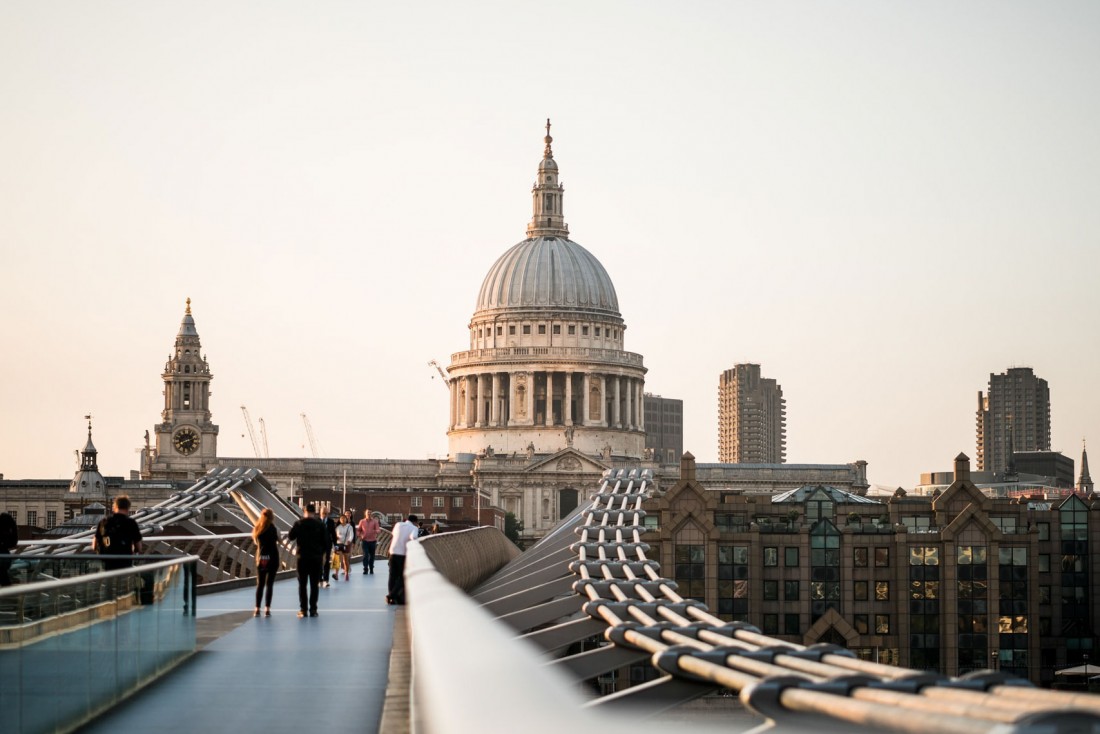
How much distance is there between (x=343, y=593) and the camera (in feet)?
111

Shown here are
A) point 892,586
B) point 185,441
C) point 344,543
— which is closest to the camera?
point 344,543

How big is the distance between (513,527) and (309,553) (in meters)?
159

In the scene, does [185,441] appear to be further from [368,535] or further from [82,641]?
[82,641]

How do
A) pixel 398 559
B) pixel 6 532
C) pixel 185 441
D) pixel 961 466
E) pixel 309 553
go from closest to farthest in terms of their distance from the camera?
pixel 6 532, pixel 309 553, pixel 398 559, pixel 961 466, pixel 185 441

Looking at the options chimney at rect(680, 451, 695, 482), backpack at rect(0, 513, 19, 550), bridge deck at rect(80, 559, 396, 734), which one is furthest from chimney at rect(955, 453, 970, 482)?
backpack at rect(0, 513, 19, 550)

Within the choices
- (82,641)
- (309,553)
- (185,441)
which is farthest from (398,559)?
(185,441)

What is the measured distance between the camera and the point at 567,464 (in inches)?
7598

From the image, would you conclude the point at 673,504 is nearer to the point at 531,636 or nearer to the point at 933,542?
the point at 933,542

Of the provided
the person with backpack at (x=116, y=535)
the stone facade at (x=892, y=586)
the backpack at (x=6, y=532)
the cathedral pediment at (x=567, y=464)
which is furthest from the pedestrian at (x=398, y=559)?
the cathedral pediment at (x=567, y=464)

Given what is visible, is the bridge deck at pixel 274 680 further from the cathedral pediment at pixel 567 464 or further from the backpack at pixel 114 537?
the cathedral pediment at pixel 567 464

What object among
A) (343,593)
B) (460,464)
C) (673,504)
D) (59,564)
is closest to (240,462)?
(460,464)

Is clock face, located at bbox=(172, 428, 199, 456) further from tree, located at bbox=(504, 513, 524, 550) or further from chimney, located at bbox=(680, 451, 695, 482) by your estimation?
chimney, located at bbox=(680, 451, 695, 482)

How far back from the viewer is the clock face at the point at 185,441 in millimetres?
189750

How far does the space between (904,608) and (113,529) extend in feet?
227
